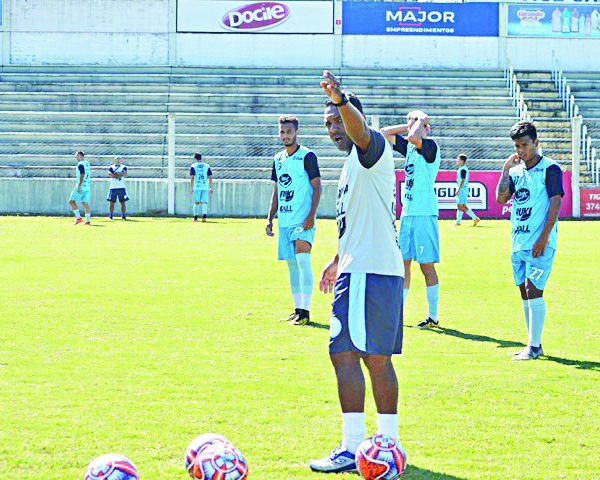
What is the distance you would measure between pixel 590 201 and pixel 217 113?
50.2 feet

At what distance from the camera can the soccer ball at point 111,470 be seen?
16.8 ft

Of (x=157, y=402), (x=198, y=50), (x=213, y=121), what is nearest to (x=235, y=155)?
(x=213, y=121)

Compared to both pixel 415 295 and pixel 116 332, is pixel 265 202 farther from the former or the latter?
pixel 116 332

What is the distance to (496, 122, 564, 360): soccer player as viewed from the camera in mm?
9828

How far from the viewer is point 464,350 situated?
10.4 meters

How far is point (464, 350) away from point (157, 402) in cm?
372

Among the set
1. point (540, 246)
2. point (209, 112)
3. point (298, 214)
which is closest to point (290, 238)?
point (298, 214)

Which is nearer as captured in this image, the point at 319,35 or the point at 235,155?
the point at 235,155

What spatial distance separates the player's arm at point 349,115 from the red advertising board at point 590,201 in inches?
1306

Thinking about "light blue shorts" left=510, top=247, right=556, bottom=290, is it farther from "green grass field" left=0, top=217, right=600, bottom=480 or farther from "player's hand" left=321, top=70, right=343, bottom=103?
"player's hand" left=321, top=70, right=343, bottom=103

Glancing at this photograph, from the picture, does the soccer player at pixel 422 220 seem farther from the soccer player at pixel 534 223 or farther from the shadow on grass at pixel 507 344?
the soccer player at pixel 534 223

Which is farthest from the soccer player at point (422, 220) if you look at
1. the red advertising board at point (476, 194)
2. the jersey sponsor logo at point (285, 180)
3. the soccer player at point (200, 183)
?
the red advertising board at point (476, 194)

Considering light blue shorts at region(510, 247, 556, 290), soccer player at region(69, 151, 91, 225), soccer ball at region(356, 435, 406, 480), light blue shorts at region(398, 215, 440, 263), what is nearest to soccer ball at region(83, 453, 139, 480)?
soccer ball at region(356, 435, 406, 480)

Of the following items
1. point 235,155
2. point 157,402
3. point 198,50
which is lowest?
point 157,402
